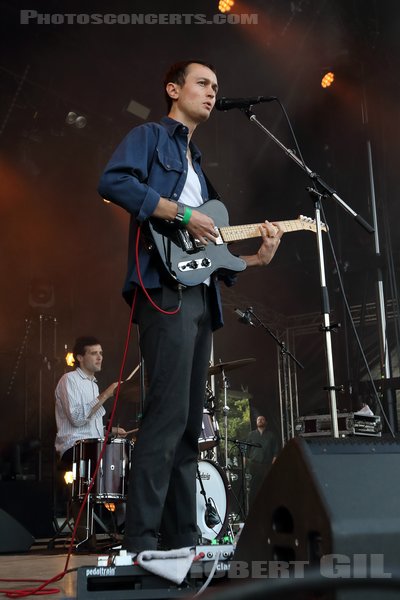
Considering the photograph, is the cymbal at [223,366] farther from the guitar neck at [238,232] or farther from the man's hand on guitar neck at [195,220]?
the man's hand on guitar neck at [195,220]

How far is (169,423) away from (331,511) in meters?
0.85

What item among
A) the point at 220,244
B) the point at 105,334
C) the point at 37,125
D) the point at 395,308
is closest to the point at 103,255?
the point at 105,334

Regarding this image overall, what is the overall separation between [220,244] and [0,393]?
23.5ft

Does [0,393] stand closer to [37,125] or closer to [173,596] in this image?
[37,125]

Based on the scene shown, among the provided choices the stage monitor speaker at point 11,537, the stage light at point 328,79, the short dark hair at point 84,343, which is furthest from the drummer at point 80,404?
the stage light at point 328,79

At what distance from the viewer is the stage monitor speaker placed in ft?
15.1

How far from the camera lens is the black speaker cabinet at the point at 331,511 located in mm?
1214

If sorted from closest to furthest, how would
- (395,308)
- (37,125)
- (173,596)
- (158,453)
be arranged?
(173,596), (158,453), (395,308), (37,125)

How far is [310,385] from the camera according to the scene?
11695 millimetres

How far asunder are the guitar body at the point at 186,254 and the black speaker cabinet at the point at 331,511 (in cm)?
84

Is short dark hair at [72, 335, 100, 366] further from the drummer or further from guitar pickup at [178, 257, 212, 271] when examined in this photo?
guitar pickup at [178, 257, 212, 271]

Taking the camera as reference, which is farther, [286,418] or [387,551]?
[286,418]

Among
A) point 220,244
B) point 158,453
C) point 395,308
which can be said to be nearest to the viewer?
point 158,453

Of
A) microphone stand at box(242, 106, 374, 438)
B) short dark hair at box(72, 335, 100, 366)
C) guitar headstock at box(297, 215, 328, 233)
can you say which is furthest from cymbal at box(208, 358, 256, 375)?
guitar headstock at box(297, 215, 328, 233)
